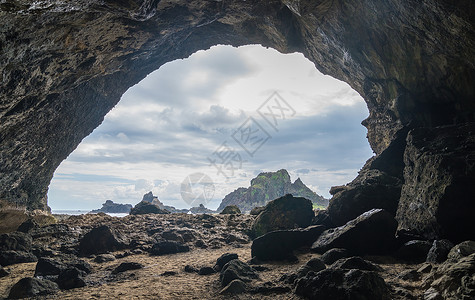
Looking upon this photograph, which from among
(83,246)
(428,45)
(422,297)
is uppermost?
(428,45)

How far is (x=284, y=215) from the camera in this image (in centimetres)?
1638

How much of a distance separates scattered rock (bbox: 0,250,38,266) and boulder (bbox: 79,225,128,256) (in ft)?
7.25

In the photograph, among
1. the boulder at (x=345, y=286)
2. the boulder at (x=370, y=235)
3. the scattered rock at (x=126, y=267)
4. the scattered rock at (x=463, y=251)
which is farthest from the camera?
the scattered rock at (x=126, y=267)

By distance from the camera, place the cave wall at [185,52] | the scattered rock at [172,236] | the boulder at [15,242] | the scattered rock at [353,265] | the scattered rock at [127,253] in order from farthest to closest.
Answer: the scattered rock at [172,236], the scattered rock at [127,253], the boulder at [15,242], the cave wall at [185,52], the scattered rock at [353,265]

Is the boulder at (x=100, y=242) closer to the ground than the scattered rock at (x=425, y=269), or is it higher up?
closer to the ground

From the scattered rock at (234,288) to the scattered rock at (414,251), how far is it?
553cm

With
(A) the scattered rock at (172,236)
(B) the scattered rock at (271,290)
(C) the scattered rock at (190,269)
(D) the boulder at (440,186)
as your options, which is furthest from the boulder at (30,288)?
(D) the boulder at (440,186)

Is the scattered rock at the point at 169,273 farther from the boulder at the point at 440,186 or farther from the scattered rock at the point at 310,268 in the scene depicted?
the boulder at the point at 440,186

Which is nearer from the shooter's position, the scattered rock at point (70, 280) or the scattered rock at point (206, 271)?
the scattered rock at point (70, 280)

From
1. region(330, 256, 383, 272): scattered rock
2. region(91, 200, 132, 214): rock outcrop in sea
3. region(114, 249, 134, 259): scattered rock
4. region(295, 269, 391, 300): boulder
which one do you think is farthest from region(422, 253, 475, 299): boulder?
region(91, 200, 132, 214): rock outcrop in sea

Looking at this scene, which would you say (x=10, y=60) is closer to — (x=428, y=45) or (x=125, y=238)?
(x=125, y=238)

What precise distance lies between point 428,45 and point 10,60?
16880mm

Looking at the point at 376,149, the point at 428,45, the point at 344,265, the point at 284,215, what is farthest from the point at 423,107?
the point at 344,265

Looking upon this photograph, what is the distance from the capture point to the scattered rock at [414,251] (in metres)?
8.14
